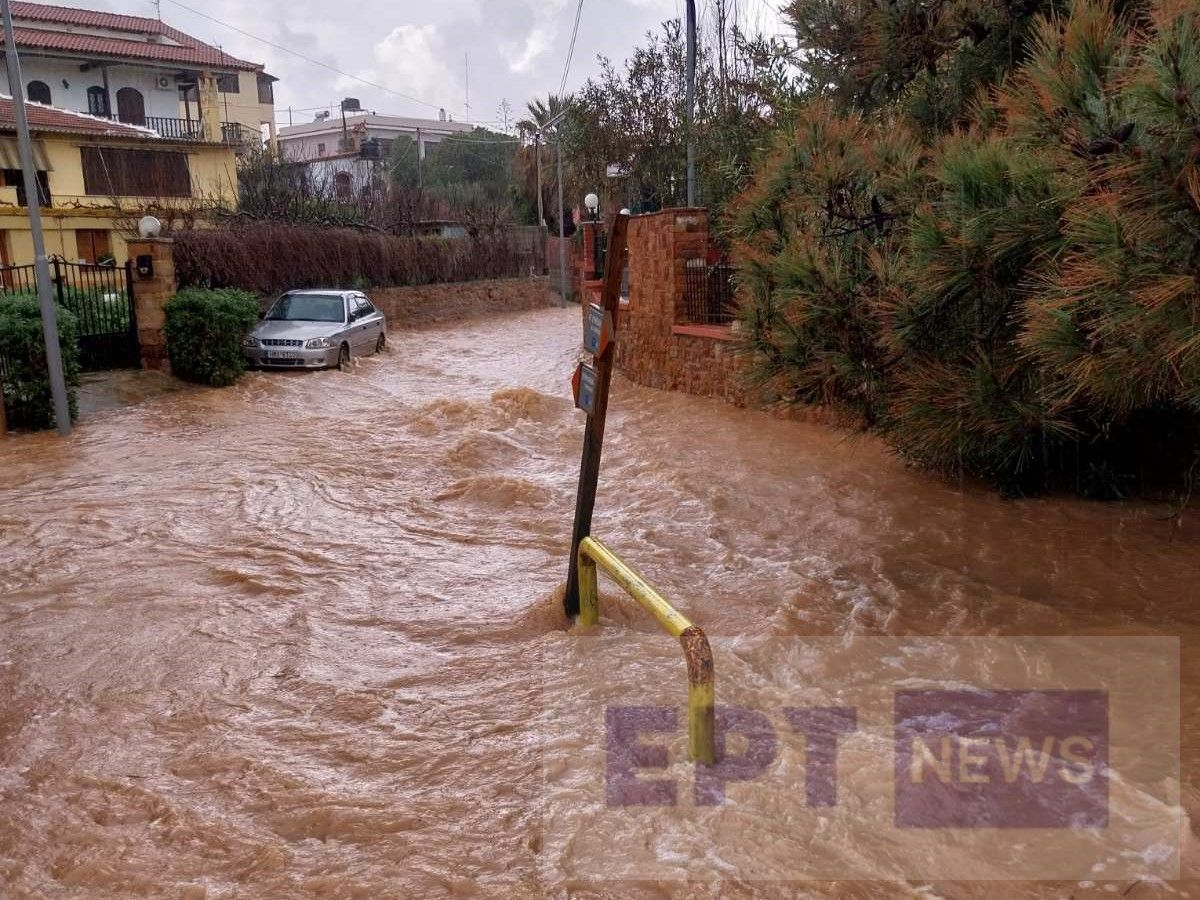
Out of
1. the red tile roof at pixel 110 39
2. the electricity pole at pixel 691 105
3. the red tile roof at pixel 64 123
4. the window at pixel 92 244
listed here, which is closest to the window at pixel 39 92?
the red tile roof at pixel 110 39

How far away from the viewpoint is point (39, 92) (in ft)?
113

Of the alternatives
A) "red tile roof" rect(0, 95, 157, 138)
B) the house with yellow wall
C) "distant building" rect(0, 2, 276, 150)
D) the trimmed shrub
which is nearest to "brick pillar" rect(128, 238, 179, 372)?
the trimmed shrub

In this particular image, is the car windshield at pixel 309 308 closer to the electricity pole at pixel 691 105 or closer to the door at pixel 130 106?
the electricity pole at pixel 691 105

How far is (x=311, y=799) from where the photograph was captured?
4152 mm

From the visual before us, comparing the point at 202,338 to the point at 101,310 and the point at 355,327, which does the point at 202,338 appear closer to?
the point at 101,310

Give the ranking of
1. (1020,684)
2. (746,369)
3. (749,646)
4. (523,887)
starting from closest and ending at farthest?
(523,887)
(1020,684)
(749,646)
(746,369)

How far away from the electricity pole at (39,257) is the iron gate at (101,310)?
310 centimetres

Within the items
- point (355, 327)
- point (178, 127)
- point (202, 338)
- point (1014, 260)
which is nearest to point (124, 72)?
point (178, 127)

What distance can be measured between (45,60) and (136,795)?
36.8 meters

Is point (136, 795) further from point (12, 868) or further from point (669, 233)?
point (669, 233)

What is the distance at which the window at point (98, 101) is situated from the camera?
3541 cm

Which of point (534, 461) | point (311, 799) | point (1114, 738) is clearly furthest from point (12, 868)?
point (534, 461)

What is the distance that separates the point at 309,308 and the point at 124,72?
22.8m

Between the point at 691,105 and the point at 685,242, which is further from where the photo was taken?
the point at 691,105
